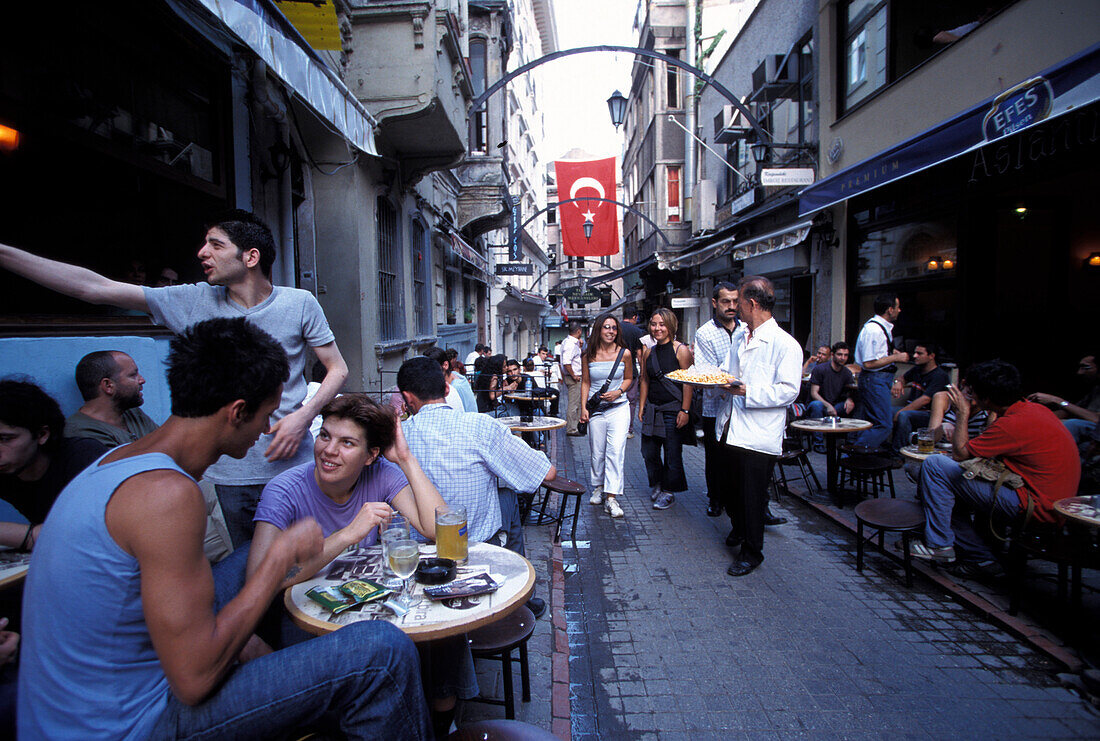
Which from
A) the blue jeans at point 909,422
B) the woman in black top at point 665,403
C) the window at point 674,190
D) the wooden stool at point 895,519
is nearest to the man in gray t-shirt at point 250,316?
the wooden stool at point 895,519

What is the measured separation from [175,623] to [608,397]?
4.75 m

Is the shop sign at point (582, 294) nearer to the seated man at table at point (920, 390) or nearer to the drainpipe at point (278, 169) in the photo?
the seated man at table at point (920, 390)

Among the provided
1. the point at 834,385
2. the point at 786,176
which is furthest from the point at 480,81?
the point at 834,385

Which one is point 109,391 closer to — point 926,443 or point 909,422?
point 926,443

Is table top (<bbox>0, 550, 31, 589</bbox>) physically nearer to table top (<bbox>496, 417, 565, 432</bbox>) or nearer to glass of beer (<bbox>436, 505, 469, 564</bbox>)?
glass of beer (<bbox>436, 505, 469, 564</bbox>)

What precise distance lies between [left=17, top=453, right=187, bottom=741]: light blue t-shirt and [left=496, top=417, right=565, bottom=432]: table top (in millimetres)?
4239

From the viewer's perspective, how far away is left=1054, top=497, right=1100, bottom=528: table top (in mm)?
2814

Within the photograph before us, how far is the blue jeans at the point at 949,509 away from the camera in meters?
3.91

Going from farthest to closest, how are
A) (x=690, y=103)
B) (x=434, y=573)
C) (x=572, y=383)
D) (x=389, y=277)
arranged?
1. (x=690, y=103)
2. (x=389, y=277)
3. (x=572, y=383)
4. (x=434, y=573)

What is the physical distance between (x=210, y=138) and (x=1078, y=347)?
31.6 ft

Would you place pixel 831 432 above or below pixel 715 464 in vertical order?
above

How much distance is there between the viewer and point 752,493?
4.24 metres

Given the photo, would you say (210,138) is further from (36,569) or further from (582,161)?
(582,161)

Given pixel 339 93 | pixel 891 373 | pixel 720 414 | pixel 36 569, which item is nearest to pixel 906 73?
pixel 891 373
